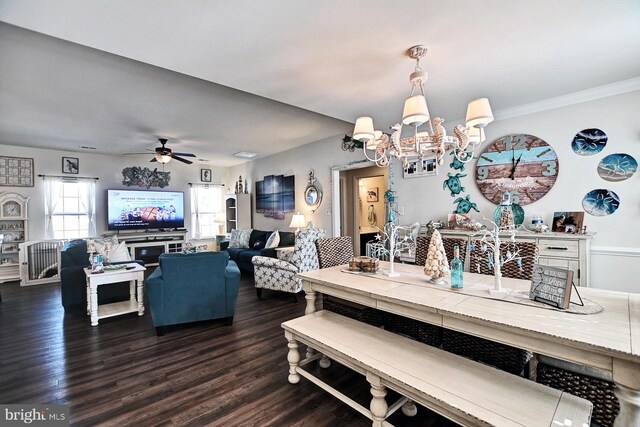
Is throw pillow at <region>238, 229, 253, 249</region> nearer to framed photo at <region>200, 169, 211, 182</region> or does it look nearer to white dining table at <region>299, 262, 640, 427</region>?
framed photo at <region>200, 169, 211, 182</region>

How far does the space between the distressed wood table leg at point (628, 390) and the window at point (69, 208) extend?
8484 millimetres

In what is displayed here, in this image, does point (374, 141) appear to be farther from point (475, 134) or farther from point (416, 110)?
point (475, 134)

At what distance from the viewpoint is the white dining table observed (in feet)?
3.68

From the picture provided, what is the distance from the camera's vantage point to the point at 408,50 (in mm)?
2229

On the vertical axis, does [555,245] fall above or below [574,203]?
below

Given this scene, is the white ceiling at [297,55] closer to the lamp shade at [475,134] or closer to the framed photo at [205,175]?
the lamp shade at [475,134]

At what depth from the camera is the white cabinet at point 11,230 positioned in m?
5.61

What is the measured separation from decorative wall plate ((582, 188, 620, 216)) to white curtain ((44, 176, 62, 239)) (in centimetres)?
918

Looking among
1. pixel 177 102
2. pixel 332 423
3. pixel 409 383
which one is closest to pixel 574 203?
pixel 409 383

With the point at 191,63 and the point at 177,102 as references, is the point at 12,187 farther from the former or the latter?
the point at 191,63

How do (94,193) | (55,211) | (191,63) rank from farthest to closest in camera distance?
(94,193) → (55,211) → (191,63)

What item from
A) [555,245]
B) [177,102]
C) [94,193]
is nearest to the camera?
[555,245]

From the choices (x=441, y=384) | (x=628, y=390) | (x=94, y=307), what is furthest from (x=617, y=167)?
(x=94, y=307)

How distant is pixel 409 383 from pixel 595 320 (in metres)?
0.94
